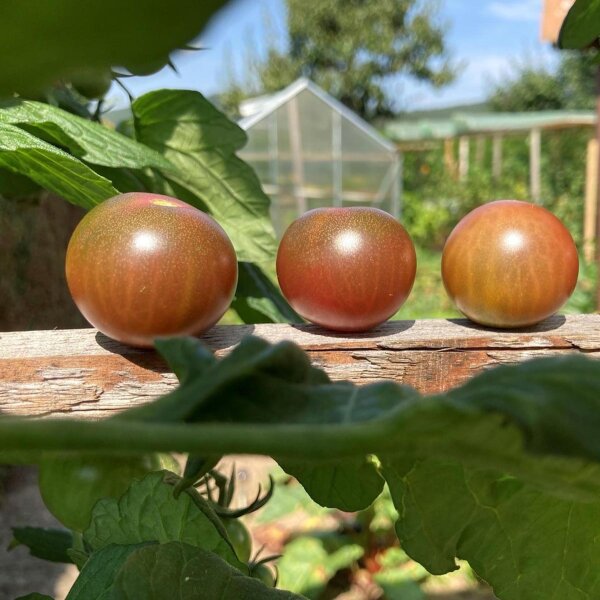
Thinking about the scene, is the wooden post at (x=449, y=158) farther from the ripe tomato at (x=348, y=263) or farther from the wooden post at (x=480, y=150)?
the ripe tomato at (x=348, y=263)

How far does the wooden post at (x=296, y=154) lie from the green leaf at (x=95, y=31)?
4872 millimetres

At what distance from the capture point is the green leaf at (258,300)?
0.60 meters

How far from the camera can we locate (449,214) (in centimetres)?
690

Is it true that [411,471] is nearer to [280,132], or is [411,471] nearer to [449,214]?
[280,132]

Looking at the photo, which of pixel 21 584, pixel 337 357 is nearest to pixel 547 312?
pixel 337 357

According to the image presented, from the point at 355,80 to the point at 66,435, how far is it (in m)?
12.9

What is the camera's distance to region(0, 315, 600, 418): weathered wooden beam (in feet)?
1.20

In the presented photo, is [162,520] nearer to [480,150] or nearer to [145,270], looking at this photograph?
[145,270]

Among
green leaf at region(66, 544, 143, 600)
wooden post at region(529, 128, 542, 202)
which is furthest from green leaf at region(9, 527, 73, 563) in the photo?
wooden post at region(529, 128, 542, 202)

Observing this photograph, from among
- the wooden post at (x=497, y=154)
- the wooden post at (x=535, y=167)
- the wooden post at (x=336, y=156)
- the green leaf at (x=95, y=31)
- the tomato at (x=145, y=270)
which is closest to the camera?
the green leaf at (x=95, y=31)

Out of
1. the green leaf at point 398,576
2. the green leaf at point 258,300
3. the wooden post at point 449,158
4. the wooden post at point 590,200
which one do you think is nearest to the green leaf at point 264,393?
the green leaf at point 258,300

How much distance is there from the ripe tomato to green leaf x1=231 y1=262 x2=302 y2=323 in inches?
3.7

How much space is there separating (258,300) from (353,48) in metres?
12.6

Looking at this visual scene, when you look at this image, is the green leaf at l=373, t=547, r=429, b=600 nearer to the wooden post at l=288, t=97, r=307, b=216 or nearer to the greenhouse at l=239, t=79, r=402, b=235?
the greenhouse at l=239, t=79, r=402, b=235
